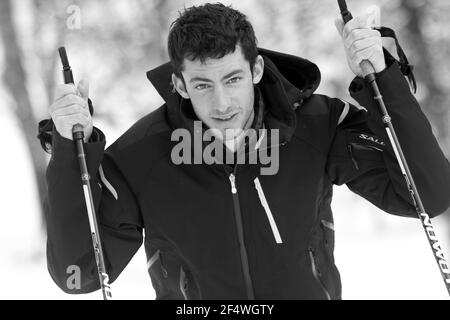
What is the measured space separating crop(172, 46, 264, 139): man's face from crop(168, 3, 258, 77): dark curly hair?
36 mm

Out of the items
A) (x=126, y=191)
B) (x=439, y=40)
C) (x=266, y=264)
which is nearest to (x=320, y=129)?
(x=266, y=264)

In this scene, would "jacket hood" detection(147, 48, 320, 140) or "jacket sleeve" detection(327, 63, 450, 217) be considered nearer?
"jacket sleeve" detection(327, 63, 450, 217)

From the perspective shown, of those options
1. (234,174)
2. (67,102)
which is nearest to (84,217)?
(67,102)

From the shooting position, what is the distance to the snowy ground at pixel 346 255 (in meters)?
6.74

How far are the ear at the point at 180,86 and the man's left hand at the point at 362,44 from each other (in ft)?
2.56

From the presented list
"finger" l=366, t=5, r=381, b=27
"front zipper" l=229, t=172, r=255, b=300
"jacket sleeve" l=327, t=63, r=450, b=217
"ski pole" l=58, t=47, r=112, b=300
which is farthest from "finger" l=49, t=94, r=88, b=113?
"finger" l=366, t=5, r=381, b=27

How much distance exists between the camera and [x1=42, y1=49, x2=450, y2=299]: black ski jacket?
2.88 m

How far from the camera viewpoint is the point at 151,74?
3.34m

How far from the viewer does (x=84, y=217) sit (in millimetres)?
2939

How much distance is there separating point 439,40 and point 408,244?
258cm

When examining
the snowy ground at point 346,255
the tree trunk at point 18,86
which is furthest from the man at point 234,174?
the tree trunk at point 18,86

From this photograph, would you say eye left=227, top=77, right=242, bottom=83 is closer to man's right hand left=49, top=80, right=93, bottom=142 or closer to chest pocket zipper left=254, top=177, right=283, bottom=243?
chest pocket zipper left=254, top=177, right=283, bottom=243

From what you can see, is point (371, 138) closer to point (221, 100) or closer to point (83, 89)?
point (221, 100)

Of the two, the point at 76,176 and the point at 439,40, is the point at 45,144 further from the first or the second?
the point at 439,40
